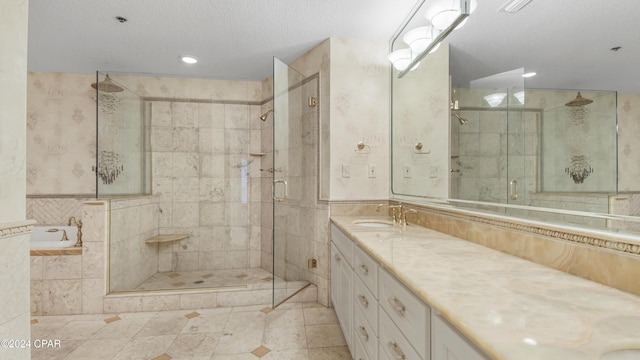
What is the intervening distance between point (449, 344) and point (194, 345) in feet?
6.17

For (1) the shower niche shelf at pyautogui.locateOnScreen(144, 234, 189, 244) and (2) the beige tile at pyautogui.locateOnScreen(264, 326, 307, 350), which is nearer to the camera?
(2) the beige tile at pyautogui.locateOnScreen(264, 326, 307, 350)

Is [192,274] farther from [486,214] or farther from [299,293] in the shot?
[486,214]

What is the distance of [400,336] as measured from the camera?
954 mm

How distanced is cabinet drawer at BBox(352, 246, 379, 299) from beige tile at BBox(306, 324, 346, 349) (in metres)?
0.71

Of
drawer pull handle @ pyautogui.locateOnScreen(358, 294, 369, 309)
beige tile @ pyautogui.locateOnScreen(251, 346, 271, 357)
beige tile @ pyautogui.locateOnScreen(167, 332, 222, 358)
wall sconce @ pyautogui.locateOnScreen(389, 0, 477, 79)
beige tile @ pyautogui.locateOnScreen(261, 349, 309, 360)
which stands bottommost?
beige tile @ pyautogui.locateOnScreen(167, 332, 222, 358)

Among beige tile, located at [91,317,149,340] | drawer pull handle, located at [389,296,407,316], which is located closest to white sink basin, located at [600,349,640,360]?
drawer pull handle, located at [389,296,407,316]

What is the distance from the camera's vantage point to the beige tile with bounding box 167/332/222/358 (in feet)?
5.97

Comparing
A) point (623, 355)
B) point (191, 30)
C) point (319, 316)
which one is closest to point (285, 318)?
point (319, 316)

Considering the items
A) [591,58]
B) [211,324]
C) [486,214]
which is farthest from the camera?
[211,324]

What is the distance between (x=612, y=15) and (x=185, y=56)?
10.1 ft

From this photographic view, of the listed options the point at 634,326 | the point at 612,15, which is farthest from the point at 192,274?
the point at 612,15

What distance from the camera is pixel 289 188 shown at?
2.49 m

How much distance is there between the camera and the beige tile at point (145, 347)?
5.90 ft

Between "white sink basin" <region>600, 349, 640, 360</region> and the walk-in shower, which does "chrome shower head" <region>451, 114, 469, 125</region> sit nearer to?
"white sink basin" <region>600, 349, 640, 360</region>
